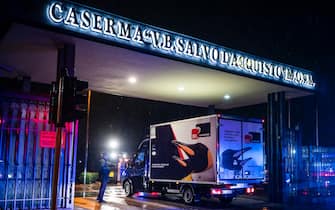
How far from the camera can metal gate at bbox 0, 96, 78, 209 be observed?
12.8 m

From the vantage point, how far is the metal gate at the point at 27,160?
41.8 ft

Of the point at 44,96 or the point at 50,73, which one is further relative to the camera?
the point at 50,73

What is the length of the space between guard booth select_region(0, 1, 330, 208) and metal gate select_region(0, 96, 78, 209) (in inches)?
1.2

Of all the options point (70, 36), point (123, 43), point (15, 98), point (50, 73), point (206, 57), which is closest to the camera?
point (70, 36)

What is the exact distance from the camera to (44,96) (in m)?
13.5

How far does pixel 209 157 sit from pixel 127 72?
14.6 ft

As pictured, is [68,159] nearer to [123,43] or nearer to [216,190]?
[123,43]

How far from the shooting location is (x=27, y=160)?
42.9ft

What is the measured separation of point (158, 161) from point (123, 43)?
711 centimetres

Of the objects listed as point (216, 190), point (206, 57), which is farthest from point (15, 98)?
point (216, 190)

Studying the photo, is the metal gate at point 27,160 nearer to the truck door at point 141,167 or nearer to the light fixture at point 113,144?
the truck door at point 141,167

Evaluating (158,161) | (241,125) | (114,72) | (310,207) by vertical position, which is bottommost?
(310,207)

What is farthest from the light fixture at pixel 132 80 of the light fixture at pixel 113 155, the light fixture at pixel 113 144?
the light fixture at pixel 113 144

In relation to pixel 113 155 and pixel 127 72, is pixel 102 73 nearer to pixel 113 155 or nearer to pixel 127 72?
pixel 127 72
